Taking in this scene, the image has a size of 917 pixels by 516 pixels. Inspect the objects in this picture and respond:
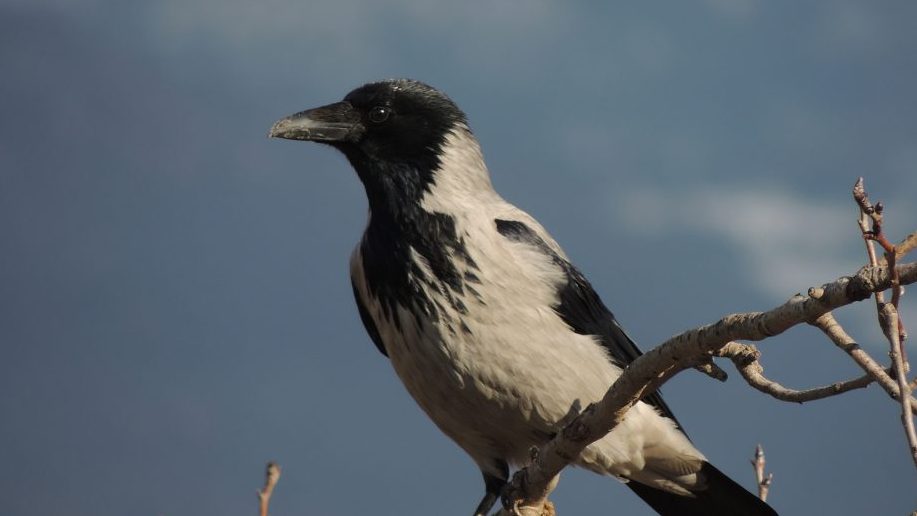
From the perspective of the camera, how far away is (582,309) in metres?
5.86

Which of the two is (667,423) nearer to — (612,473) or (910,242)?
(612,473)

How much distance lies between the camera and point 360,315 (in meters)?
6.52

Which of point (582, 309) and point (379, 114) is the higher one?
point (379, 114)

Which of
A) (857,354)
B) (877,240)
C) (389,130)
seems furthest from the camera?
(389,130)

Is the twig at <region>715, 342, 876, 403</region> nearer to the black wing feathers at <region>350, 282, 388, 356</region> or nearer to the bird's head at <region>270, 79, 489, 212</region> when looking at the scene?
the bird's head at <region>270, 79, 489, 212</region>

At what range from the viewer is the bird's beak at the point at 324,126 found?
6.26 metres

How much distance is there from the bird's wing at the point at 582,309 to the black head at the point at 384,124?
0.71 metres

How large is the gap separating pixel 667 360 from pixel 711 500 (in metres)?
2.44

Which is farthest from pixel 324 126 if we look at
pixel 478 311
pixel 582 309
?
pixel 582 309

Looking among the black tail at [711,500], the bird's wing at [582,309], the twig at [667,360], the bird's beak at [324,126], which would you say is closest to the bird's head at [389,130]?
the bird's beak at [324,126]

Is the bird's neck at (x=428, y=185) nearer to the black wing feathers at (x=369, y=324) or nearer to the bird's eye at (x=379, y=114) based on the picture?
the bird's eye at (x=379, y=114)

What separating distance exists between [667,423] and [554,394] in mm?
→ 861

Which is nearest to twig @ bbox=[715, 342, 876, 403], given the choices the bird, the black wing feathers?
the bird

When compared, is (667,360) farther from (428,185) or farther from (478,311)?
(428,185)
